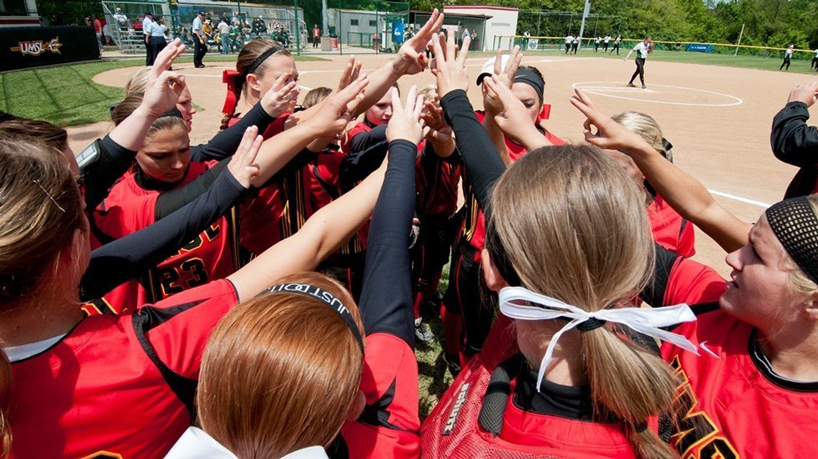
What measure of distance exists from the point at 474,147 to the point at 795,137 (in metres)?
2.89

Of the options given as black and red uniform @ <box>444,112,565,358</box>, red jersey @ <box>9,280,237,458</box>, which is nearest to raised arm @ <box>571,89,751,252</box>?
black and red uniform @ <box>444,112,565,358</box>

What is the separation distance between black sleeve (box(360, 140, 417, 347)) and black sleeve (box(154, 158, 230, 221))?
3.74 feet

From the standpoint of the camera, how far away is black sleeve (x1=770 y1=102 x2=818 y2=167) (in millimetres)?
3254

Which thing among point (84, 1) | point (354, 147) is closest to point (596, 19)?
point (84, 1)

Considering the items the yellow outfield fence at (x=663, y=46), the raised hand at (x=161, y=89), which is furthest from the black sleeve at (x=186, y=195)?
the yellow outfield fence at (x=663, y=46)

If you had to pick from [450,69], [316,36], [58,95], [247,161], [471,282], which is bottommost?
[58,95]

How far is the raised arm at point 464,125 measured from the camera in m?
1.94

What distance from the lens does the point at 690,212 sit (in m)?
2.04

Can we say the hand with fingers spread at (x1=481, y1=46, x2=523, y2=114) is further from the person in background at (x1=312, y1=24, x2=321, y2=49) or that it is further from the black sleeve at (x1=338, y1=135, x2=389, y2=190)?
the person in background at (x1=312, y1=24, x2=321, y2=49)

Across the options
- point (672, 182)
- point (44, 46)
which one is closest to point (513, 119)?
point (672, 182)

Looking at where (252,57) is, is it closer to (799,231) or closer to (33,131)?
(33,131)

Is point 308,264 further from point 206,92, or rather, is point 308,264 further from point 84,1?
point 84,1

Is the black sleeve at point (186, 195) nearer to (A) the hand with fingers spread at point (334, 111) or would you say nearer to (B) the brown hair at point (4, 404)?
(A) the hand with fingers spread at point (334, 111)

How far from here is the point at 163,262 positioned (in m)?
2.51
